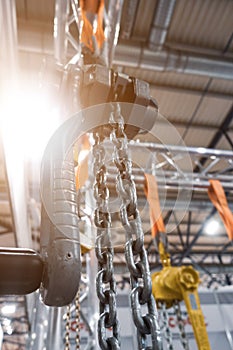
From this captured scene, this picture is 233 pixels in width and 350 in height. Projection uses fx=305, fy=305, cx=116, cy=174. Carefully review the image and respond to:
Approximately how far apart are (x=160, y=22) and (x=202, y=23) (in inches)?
33.2

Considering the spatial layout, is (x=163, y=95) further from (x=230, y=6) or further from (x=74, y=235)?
(x=74, y=235)

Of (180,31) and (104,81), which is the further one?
(180,31)

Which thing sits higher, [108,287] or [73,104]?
[73,104]

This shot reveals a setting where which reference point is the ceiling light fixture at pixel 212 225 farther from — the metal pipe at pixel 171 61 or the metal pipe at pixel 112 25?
the metal pipe at pixel 112 25

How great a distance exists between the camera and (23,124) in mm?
3908

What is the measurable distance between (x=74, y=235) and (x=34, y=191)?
500 centimetres

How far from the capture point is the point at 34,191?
18.5 feet

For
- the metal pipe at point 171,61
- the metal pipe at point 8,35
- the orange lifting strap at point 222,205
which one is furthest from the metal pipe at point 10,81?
the orange lifting strap at point 222,205

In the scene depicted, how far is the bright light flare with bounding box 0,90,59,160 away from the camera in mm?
3008

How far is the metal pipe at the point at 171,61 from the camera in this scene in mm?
4193

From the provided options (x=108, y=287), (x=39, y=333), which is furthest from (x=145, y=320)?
(x=39, y=333)

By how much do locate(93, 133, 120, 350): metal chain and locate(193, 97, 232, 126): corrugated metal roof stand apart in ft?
17.5

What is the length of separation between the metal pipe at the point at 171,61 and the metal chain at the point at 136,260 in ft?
11.8

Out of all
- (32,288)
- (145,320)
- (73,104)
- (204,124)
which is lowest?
(145,320)
